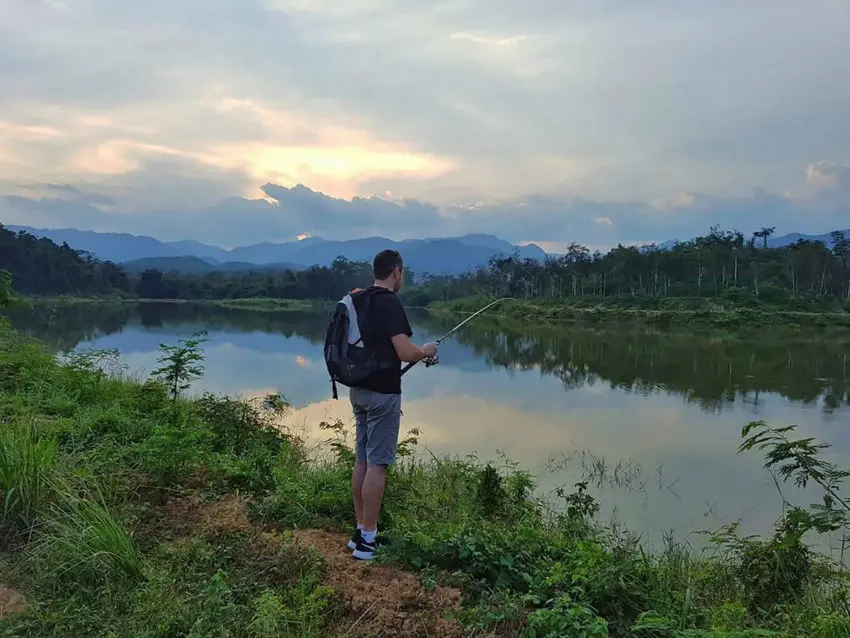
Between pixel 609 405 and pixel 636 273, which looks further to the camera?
pixel 636 273

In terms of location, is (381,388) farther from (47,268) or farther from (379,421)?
(47,268)

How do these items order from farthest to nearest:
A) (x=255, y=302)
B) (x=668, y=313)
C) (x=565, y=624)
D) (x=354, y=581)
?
1. (x=255, y=302)
2. (x=668, y=313)
3. (x=354, y=581)
4. (x=565, y=624)

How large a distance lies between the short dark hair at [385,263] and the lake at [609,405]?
424 centimetres

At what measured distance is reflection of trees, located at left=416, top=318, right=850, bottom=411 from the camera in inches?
600

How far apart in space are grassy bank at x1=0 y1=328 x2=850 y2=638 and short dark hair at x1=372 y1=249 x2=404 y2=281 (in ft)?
4.48

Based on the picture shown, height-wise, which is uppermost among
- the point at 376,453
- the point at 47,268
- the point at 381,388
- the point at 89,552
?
the point at 47,268

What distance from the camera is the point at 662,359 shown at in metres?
21.8

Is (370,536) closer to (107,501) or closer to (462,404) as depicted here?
(107,501)

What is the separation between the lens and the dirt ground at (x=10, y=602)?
227cm

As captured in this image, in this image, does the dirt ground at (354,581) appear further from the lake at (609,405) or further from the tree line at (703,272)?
the tree line at (703,272)

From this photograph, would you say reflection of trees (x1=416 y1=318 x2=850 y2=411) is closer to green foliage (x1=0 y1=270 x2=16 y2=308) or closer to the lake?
the lake

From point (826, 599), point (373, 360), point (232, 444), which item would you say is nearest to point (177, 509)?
point (373, 360)

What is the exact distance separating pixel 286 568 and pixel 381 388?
0.93 metres

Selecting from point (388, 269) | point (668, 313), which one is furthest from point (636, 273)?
point (388, 269)
